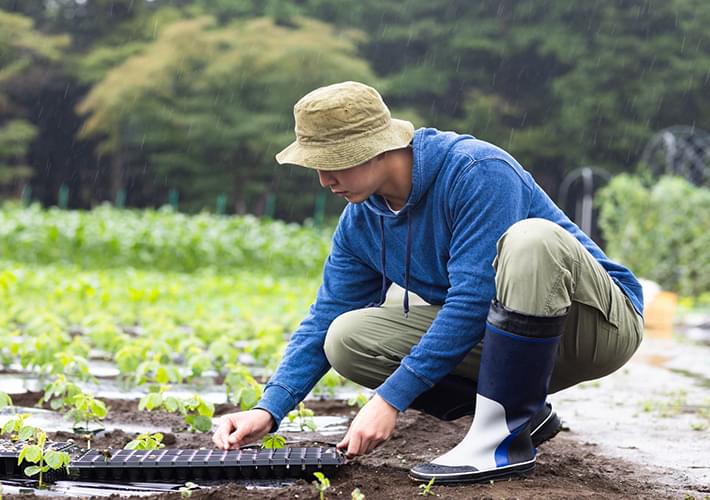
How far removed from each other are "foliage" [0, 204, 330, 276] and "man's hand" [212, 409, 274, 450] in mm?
9919

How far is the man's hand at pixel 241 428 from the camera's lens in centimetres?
238

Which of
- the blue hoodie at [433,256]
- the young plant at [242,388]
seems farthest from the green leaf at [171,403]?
the blue hoodie at [433,256]

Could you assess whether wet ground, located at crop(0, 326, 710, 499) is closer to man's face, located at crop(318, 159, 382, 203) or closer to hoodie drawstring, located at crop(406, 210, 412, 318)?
hoodie drawstring, located at crop(406, 210, 412, 318)

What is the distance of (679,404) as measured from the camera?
3.97 metres

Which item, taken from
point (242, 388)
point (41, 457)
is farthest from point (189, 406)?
point (41, 457)

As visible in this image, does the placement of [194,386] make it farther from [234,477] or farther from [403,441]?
[234,477]

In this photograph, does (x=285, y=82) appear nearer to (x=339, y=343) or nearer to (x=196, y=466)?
(x=339, y=343)

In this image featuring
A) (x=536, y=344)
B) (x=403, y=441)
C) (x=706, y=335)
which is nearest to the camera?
(x=536, y=344)

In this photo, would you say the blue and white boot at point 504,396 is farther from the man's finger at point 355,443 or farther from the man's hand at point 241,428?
the man's hand at point 241,428

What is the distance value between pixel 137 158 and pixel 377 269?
2440 centimetres

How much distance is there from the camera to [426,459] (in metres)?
2.68

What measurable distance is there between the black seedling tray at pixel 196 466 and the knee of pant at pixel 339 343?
29cm

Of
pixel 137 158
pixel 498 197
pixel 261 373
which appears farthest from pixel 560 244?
pixel 137 158

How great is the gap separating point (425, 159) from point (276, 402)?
2.42 feet
